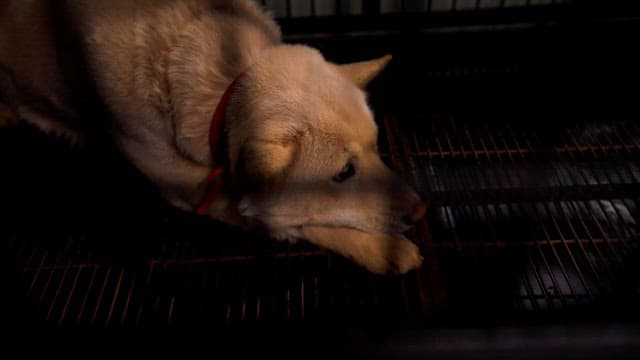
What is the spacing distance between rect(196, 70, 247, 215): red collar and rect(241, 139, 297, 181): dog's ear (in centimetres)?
21

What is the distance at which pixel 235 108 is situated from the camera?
1719 mm

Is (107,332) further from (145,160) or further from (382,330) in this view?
(145,160)

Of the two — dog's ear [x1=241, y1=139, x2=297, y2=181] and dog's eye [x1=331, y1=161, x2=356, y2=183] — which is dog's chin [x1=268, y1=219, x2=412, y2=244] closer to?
dog's eye [x1=331, y1=161, x2=356, y2=183]

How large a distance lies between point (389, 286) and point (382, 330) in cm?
102

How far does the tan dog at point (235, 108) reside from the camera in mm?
1678

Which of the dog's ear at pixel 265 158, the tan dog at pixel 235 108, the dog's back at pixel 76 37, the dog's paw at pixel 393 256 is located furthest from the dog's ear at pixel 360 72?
the dog's paw at pixel 393 256

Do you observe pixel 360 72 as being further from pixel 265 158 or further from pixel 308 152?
pixel 265 158

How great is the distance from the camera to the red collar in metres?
1.76

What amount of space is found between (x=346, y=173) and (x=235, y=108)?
0.45m

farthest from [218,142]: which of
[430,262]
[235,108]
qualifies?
[430,262]

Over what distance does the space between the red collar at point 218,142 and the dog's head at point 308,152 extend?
0.04 meters

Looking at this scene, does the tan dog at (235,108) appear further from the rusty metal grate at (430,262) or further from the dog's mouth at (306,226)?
the rusty metal grate at (430,262)

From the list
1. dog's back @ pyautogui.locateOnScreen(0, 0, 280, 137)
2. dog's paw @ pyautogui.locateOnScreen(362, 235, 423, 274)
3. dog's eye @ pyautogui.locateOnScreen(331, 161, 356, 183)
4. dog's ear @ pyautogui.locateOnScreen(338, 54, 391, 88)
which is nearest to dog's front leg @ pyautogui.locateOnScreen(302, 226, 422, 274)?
dog's paw @ pyautogui.locateOnScreen(362, 235, 423, 274)

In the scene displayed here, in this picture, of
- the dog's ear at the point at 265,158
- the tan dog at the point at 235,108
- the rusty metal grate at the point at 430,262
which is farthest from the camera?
the rusty metal grate at the point at 430,262
